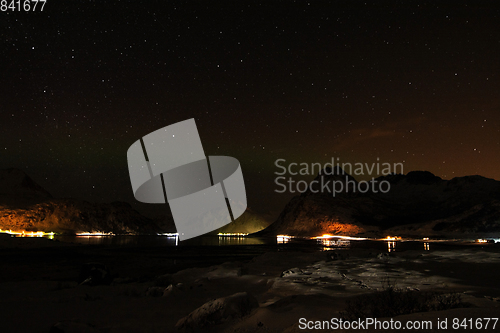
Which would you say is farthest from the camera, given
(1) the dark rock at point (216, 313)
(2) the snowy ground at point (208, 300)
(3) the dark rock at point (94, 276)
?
(3) the dark rock at point (94, 276)

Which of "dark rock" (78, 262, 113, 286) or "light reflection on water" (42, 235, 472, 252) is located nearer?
"dark rock" (78, 262, 113, 286)

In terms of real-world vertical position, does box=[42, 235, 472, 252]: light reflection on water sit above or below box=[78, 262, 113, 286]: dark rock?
below

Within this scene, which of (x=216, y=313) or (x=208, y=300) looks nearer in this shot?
(x=216, y=313)

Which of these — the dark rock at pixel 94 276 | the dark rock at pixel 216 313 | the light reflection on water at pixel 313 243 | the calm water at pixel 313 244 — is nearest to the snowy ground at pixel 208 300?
the dark rock at pixel 216 313

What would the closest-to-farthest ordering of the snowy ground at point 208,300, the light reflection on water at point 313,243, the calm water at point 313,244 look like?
the snowy ground at point 208,300 < the calm water at point 313,244 < the light reflection on water at point 313,243

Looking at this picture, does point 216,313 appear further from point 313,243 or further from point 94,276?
point 313,243

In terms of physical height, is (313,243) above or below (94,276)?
below

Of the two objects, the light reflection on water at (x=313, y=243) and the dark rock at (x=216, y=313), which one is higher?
the dark rock at (x=216, y=313)

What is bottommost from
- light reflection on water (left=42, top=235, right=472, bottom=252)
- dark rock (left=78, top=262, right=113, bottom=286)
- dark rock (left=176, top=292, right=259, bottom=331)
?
light reflection on water (left=42, top=235, right=472, bottom=252)

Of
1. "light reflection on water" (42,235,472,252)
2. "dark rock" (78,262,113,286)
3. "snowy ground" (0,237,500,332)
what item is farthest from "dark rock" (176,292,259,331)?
"light reflection on water" (42,235,472,252)

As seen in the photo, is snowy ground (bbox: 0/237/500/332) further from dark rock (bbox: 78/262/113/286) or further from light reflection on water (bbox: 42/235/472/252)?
light reflection on water (bbox: 42/235/472/252)

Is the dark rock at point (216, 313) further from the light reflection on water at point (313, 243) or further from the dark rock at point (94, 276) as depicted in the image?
the light reflection on water at point (313, 243)

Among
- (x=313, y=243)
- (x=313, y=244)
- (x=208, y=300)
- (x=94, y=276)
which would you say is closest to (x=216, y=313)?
(x=208, y=300)

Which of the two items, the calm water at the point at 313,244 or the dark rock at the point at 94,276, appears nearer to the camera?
the dark rock at the point at 94,276
